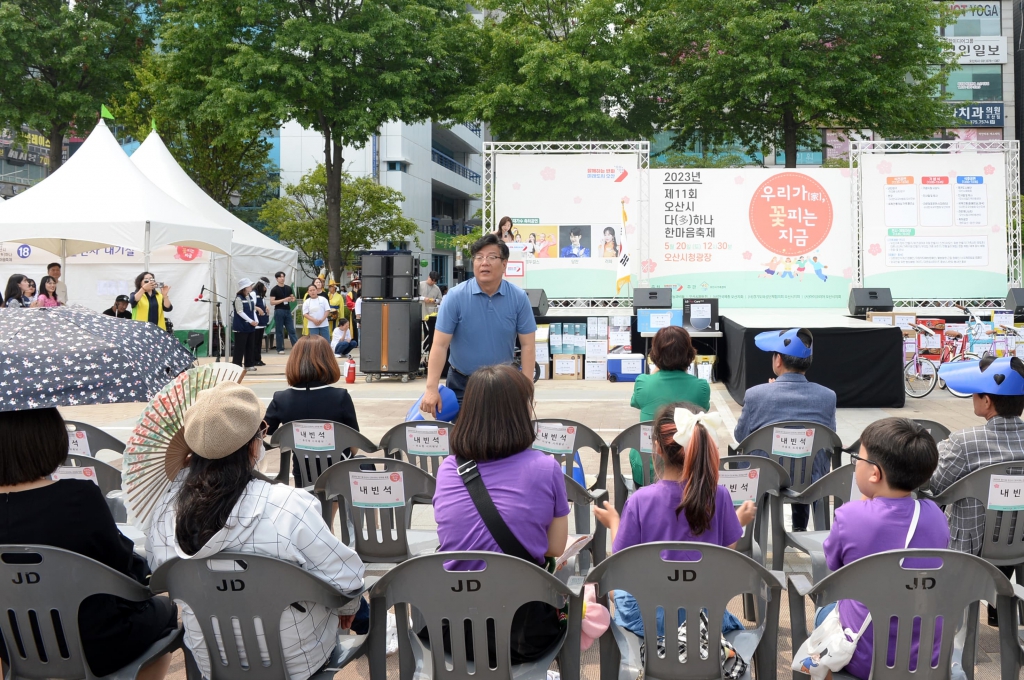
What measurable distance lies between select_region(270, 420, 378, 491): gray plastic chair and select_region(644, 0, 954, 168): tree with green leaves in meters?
17.8

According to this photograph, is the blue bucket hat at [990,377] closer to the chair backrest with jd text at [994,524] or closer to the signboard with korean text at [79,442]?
the chair backrest with jd text at [994,524]

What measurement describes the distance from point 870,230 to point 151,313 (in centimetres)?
1188

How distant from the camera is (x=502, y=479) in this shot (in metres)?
2.75

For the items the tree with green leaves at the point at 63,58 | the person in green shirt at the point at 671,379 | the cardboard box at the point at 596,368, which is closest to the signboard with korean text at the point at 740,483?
the person in green shirt at the point at 671,379

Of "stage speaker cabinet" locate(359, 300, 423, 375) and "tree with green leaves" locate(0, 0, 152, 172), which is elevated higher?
"tree with green leaves" locate(0, 0, 152, 172)

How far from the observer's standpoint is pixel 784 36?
1977cm

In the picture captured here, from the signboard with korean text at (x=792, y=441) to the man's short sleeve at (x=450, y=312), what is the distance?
2.03m

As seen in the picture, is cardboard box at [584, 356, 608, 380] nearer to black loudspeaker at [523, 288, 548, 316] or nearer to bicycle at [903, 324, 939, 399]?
black loudspeaker at [523, 288, 548, 316]

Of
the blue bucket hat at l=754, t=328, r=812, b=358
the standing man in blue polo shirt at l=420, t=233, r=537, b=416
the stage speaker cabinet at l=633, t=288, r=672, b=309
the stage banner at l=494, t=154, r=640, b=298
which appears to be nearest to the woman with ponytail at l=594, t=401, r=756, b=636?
the blue bucket hat at l=754, t=328, r=812, b=358

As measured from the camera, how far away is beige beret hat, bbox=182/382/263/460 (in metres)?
2.44

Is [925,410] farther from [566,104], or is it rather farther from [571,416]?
[566,104]

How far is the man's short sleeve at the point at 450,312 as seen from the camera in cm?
544

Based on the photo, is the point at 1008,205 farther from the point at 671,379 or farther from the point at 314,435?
the point at 314,435

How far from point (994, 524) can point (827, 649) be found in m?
1.51
